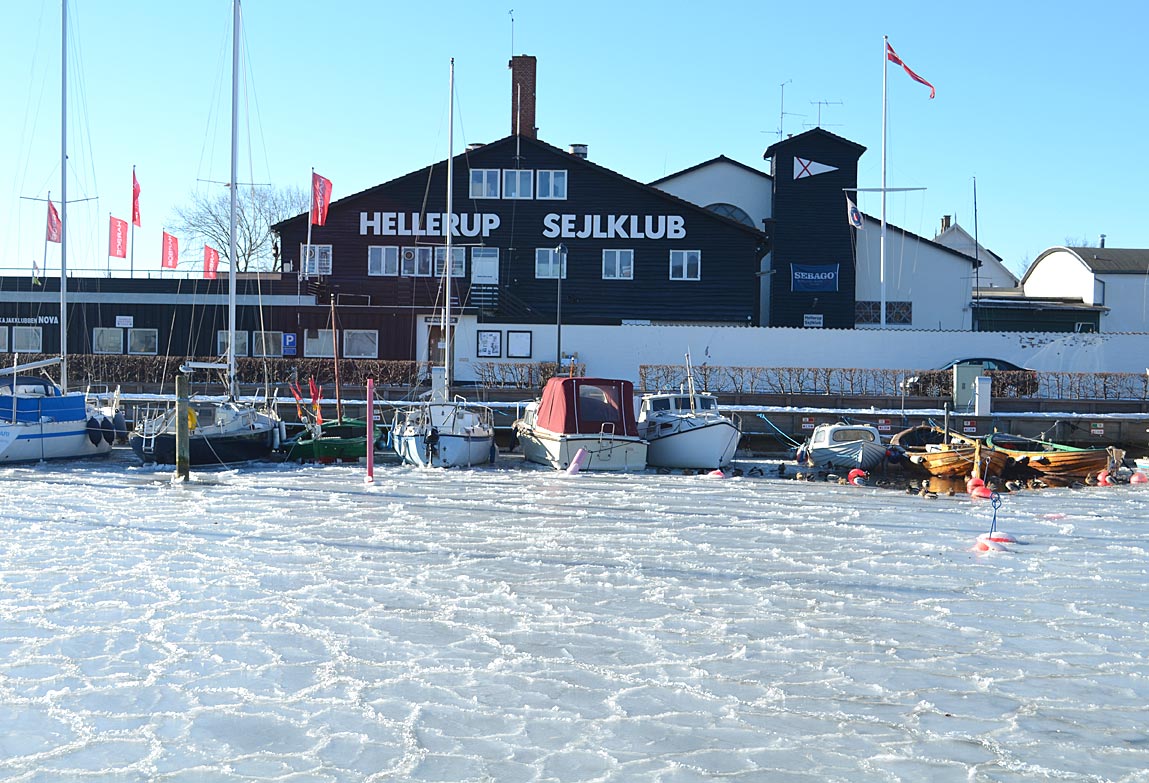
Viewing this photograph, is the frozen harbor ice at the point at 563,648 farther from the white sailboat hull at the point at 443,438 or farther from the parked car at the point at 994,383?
the parked car at the point at 994,383

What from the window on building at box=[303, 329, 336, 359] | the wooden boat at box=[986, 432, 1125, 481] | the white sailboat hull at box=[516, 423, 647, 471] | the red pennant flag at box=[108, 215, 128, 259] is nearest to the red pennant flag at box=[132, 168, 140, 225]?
the red pennant flag at box=[108, 215, 128, 259]

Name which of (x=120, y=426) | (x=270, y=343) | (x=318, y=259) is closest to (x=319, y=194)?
(x=318, y=259)

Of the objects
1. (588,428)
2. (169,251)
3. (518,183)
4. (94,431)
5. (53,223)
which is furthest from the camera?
(169,251)

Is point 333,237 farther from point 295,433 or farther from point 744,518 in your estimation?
point 744,518

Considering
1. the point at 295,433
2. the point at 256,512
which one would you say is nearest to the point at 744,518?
the point at 256,512

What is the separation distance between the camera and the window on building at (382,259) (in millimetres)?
46062

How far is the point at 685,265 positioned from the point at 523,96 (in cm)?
966

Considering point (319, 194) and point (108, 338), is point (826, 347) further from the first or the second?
point (108, 338)

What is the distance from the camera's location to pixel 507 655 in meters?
10.8

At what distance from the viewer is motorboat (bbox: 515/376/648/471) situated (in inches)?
1105

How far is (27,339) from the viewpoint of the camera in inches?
1811

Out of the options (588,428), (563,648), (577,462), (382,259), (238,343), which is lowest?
(563,648)

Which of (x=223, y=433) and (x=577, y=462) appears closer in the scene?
(x=577, y=462)

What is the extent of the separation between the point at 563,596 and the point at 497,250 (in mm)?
33687
